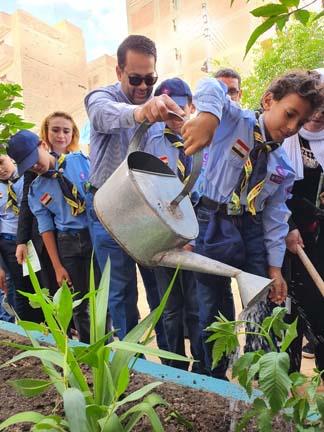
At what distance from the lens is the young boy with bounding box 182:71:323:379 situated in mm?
1540

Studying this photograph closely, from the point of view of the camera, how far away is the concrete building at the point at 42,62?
1662 cm

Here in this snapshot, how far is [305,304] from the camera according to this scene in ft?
5.89

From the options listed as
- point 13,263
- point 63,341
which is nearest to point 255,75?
point 13,263

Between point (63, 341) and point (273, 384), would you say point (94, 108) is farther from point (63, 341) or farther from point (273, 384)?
point (273, 384)

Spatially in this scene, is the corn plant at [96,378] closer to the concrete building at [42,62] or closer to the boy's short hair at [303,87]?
the boy's short hair at [303,87]

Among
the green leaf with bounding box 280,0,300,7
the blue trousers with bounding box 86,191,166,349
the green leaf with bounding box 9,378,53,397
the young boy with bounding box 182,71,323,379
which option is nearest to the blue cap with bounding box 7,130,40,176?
the blue trousers with bounding box 86,191,166,349

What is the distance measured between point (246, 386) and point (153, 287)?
1.39 meters

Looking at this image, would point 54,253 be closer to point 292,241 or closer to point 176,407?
point 292,241

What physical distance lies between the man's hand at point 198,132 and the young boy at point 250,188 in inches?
15.9

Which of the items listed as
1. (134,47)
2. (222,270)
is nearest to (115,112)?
(134,47)

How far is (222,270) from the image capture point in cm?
Answer: 96

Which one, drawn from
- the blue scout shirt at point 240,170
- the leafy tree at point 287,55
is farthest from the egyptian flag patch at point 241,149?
the leafy tree at point 287,55

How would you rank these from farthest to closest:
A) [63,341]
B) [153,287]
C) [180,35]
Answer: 1. [180,35]
2. [153,287]
3. [63,341]

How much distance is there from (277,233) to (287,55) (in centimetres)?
837
